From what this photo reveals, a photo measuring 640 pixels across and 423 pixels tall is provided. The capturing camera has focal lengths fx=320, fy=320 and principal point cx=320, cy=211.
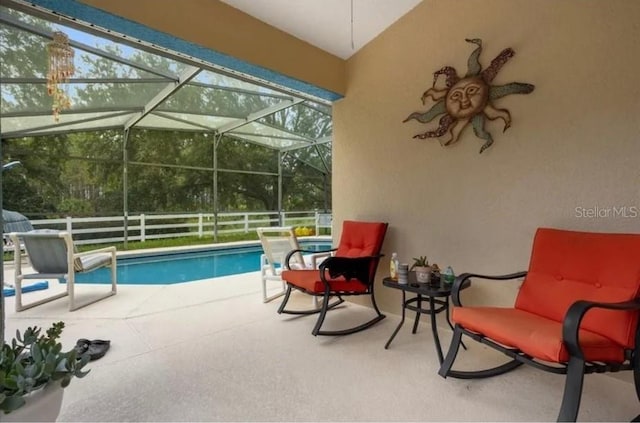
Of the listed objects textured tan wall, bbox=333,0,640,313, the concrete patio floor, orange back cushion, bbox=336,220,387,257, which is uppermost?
textured tan wall, bbox=333,0,640,313

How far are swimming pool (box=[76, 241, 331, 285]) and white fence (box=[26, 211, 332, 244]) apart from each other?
1.06 metres

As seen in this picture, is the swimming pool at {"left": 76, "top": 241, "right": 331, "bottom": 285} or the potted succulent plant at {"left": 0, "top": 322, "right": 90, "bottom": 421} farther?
the swimming pool at {"left": 76, "top": 241, "right": 331, "bottom": 285}

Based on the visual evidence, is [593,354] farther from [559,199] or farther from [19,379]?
[19,379]

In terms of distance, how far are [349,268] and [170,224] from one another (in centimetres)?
684

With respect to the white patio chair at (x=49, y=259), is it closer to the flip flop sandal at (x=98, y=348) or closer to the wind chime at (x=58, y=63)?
the flip flop sandal at (x=98, y=348)

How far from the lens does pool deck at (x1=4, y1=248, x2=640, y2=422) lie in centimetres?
154

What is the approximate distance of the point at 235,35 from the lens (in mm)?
2504

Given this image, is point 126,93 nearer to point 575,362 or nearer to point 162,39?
point 162,39

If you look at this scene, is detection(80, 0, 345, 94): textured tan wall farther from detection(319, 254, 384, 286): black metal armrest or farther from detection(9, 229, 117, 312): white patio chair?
detection(9, 229, 117, 312): white patio chair

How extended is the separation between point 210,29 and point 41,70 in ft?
7.54

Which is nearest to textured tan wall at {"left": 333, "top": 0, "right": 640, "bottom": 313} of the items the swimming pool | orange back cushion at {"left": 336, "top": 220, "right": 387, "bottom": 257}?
orange back cushion at {"left": 336, "top": 220, "right": 387, "bottom": 257}

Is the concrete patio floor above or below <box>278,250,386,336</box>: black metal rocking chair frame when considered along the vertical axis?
below

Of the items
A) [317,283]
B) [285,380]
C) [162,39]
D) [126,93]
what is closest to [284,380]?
[285,380]

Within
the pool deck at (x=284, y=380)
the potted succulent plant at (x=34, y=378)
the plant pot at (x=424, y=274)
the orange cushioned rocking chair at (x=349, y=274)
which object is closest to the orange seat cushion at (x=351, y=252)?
the orange cushioned rocking chair at (x=349, y=274)
